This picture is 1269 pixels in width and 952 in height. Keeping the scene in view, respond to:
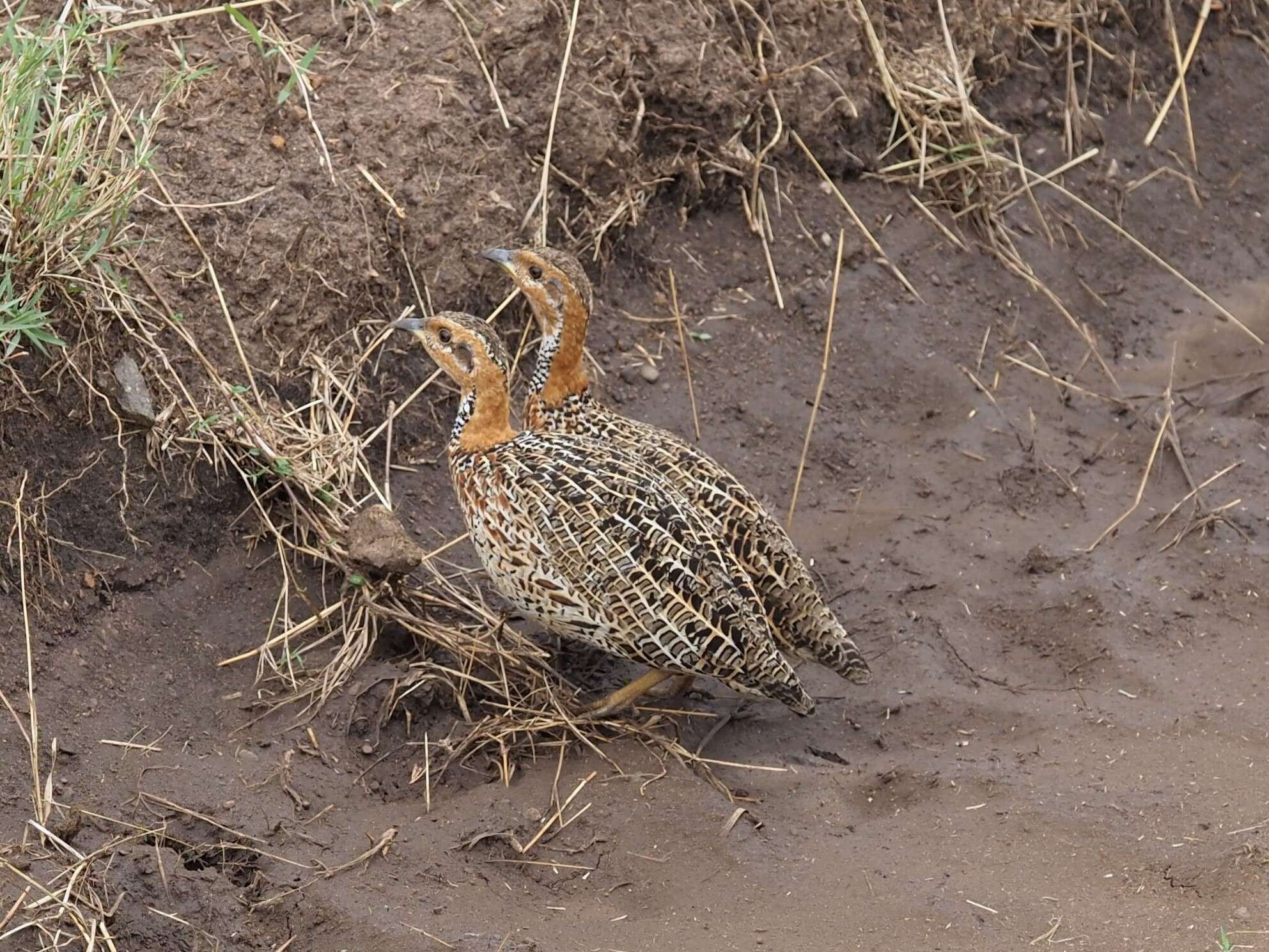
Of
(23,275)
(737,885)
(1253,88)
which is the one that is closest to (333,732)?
(737,885)

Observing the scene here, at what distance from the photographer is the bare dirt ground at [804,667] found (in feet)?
13.3

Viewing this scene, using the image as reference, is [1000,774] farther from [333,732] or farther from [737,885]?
[333,732]

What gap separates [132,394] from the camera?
4.88 meters

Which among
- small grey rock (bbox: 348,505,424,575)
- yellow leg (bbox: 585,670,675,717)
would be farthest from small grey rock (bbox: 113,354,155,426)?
yellow leg (bbox: 585,670,675,717)

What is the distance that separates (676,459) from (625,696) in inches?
31.1

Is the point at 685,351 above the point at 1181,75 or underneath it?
underneath

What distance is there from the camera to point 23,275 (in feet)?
15.0

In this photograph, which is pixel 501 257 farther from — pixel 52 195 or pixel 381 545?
pixel 52 195

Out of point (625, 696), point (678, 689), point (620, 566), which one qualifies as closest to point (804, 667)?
point (678, 689)

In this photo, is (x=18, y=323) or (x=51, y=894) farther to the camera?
(x=18, y=323)

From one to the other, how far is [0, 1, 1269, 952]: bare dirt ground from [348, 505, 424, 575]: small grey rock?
1.00 feet

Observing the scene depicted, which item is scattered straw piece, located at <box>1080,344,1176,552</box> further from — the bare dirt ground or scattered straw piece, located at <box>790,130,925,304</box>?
scattered straw piece, located at <box>790,130,925,304</box>

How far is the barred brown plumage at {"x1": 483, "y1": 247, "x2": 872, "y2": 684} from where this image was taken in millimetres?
4926

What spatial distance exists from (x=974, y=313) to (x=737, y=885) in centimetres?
347
